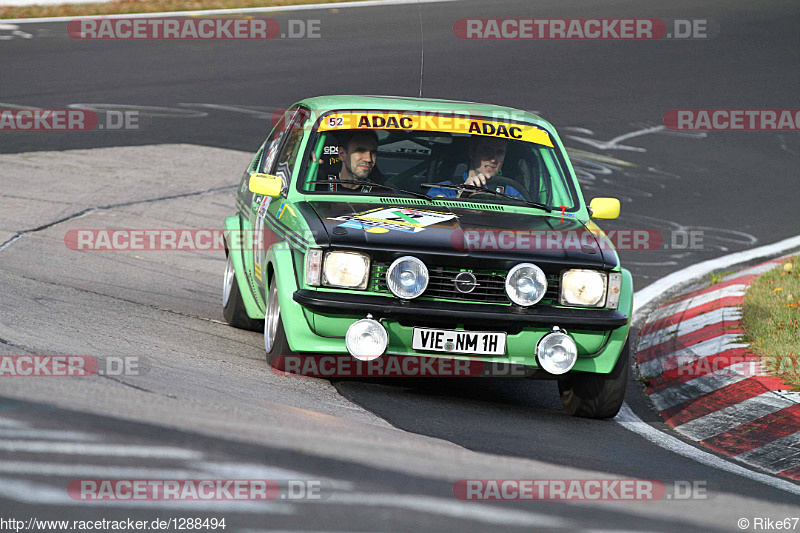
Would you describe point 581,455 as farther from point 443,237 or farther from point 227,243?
point 227,243

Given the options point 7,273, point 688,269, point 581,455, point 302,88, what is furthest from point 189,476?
point 302,88

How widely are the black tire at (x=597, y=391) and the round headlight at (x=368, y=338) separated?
1193 millimetres

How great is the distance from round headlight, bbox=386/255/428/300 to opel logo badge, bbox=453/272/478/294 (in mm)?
177

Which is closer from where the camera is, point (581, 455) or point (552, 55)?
point (581, 455)

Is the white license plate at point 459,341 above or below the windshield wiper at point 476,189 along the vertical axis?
below

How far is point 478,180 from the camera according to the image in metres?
7.14

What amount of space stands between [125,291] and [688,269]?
5.68 metres

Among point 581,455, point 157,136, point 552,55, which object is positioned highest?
point 552,55

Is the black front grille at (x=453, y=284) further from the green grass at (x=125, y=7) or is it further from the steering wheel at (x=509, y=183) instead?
the green grass at (x=125, y=7)

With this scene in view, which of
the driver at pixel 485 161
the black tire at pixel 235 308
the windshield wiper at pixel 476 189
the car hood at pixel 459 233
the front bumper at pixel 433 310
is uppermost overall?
the driver at pixel 485 161

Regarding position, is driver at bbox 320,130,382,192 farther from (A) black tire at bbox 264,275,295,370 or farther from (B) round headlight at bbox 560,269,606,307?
(B) round headlight at bbox 560,269,606,307

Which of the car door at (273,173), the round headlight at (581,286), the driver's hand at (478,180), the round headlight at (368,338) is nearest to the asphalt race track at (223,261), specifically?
the round headlight at (368,338)

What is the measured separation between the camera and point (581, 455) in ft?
17.8

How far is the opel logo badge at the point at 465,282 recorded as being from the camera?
5.93 m
